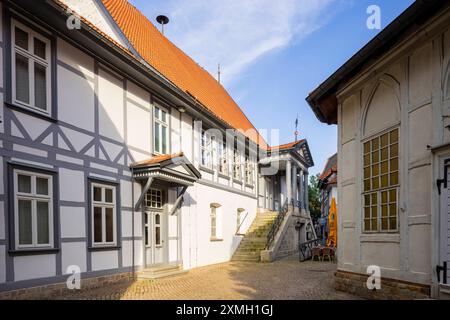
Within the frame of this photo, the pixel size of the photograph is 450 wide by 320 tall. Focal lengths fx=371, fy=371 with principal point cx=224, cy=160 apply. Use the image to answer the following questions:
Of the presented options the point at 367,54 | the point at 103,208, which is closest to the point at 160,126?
the point at 103,208

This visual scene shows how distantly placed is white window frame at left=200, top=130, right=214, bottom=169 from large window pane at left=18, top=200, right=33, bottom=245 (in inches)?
309

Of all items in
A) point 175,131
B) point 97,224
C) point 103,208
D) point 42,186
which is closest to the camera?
point 42,186

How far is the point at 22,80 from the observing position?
24.3 ft

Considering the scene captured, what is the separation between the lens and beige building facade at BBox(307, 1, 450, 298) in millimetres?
6051

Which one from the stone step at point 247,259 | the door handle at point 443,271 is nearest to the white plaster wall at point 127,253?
the door handle at point 443,271

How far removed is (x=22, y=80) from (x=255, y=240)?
42.9 feet

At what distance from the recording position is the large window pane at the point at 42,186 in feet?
24.9

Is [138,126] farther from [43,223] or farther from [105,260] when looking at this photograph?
[43,223]

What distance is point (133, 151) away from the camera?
34.7ft

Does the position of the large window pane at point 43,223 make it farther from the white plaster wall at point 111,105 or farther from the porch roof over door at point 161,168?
the porch roof over door at point 161,168

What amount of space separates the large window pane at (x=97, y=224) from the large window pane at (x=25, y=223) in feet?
5.97

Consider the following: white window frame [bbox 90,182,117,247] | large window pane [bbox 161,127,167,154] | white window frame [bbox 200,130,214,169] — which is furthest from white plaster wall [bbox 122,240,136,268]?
white window frame [bbox 200,130,214,169]

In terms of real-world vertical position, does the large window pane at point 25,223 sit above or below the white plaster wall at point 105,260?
above
